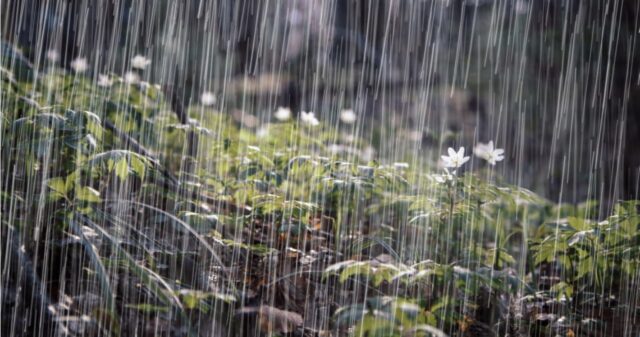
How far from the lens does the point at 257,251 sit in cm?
250

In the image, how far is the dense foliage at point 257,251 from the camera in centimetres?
202

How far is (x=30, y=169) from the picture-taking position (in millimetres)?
2072

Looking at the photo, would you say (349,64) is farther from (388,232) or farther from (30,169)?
(30,169)

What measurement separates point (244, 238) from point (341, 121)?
2597 millimetres

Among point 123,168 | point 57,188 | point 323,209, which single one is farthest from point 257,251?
point 57,188

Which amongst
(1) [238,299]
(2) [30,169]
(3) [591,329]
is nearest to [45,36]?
(2) [30,169]

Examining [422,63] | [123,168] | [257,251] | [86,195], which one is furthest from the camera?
[422,63]

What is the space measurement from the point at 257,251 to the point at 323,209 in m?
0.44

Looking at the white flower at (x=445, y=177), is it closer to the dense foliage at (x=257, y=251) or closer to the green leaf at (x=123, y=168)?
the dense foliage at (x=257, y=251)

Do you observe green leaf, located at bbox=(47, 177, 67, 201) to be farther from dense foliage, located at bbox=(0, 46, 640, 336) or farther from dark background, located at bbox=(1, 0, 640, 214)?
dark background, located at bbox=(1, 0, 640, 214)

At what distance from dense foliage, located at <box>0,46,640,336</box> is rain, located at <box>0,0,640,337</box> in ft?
0.03

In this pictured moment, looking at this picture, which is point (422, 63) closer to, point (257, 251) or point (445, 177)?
point (445, 177)

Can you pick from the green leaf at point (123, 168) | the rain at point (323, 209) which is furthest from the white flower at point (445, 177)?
the green leaf at point (123, 168)

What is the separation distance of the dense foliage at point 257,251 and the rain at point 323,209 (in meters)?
0.01
